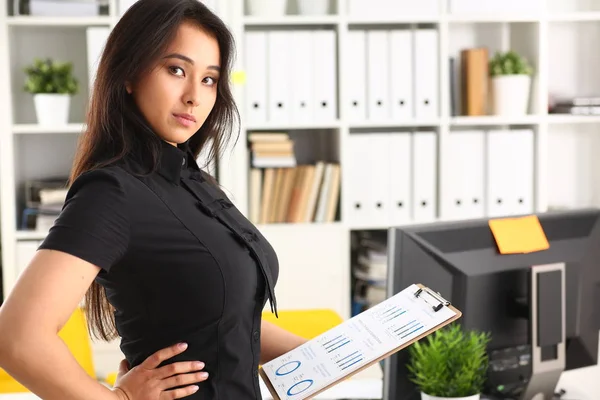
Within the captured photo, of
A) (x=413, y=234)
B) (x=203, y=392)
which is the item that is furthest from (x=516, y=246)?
(x=203, y=392)

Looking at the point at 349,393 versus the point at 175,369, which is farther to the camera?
the point at 349,393

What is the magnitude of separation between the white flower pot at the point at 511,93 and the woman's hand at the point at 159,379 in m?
2.47

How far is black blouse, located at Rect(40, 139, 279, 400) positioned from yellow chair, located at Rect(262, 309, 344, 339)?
50.8 inches

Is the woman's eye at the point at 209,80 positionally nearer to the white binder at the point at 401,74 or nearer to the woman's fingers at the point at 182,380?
the woman's fingers at the point at 182,380

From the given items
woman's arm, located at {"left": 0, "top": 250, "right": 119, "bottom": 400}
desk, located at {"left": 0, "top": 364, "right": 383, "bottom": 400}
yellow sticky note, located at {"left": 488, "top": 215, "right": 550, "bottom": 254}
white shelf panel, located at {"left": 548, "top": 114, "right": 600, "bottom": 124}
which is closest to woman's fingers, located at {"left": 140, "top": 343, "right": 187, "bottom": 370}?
woman's arm, located at {"left": 0, "top": 250, "right": 119, "bottom": 400}

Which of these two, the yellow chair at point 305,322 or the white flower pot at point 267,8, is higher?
the white flower pot at point 267,8

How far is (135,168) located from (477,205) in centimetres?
237

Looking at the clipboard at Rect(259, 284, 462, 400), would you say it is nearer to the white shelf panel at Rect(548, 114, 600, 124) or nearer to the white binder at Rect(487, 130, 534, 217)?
the white binder at Rect(487, 130, 534, 217)

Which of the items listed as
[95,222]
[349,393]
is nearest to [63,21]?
[349,393]

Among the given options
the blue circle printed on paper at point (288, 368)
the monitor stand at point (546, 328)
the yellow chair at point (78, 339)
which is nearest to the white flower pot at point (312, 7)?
the yellow chair at point (78, 339)

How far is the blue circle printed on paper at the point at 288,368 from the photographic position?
1412mm

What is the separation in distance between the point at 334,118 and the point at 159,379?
7.19 feet

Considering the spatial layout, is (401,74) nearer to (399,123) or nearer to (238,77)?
(399,123)

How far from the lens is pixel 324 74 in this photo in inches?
129
